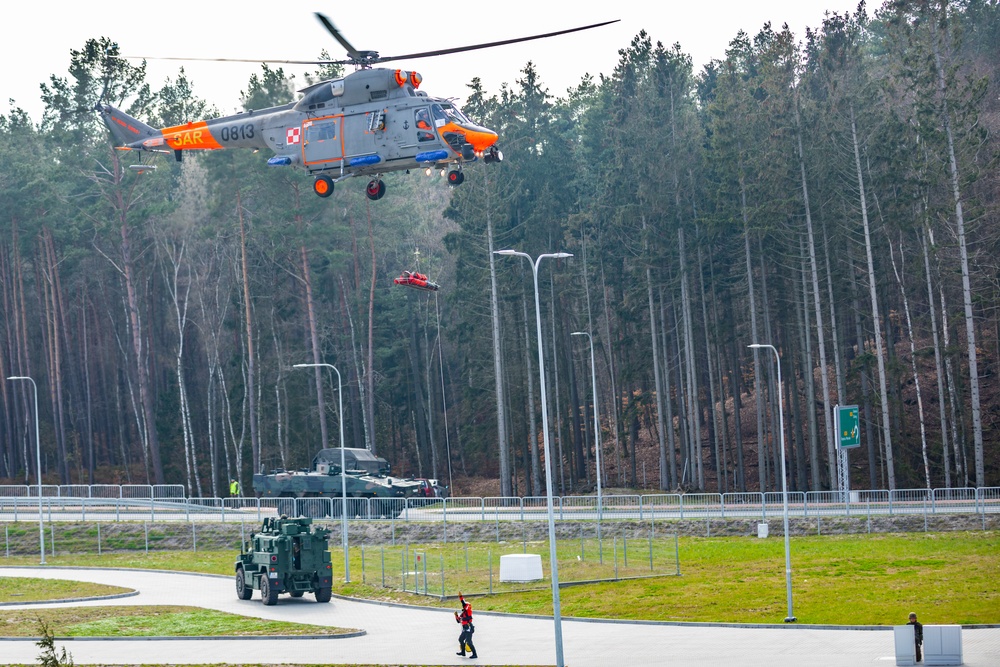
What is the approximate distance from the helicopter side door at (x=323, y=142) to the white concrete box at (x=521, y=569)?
13221 millimetres

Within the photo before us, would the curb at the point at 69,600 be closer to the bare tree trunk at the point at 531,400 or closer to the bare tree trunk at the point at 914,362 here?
the bare tree trunk at the point at 531,400

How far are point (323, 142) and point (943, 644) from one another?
78.1 ft

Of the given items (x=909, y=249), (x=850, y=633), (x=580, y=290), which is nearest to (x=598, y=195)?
(x=580, y=290)

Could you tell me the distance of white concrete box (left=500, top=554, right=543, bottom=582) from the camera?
3800 cm

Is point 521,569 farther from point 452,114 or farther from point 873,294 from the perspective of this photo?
point 873,294

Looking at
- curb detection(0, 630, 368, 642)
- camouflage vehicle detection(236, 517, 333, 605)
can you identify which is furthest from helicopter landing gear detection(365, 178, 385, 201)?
curb detection(0, 630, 368, 642)

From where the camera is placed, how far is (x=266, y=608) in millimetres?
35188

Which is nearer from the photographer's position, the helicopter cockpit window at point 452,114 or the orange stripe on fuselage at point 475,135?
the orange stripe on fuselage at point 475,135

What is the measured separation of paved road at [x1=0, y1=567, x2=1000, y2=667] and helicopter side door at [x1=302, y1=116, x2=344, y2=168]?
1384cm

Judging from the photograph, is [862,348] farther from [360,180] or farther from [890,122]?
[360,180]

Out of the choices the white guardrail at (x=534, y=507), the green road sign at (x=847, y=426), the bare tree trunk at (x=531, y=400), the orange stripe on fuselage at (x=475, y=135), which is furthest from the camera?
the bare tree trunk at (x=531, y=400)

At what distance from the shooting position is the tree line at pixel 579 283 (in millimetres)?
55344

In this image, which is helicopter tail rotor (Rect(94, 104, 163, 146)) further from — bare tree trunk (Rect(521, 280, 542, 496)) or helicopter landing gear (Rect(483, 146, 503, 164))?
bare tree trunk (Rect(521, 280, 542, 496))

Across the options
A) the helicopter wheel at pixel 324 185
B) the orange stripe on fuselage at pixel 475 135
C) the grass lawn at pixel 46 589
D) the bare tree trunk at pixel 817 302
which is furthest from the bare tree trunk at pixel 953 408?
the grass lawn at pixel 46 589
